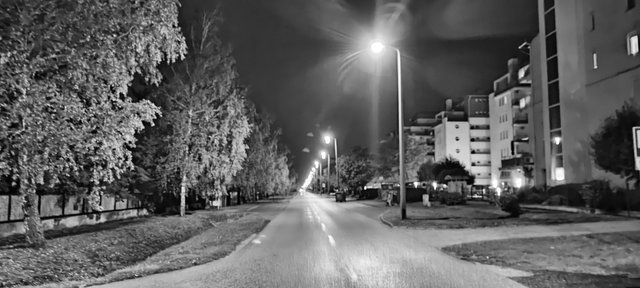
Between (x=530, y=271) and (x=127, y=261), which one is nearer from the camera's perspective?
(x=530, y=271)

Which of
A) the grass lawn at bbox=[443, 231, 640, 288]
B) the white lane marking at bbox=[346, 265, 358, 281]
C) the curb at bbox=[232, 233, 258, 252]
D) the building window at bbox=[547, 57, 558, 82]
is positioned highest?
the building window at bbox=[547, 57, 558, 82]

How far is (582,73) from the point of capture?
5388cm

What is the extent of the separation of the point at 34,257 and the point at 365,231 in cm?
1314

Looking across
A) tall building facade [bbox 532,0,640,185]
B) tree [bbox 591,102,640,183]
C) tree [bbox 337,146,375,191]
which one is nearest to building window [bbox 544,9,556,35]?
tall building facade [bbox 532,0,640,185]

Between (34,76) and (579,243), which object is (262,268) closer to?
(34,76)

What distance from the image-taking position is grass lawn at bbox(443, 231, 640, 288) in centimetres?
992

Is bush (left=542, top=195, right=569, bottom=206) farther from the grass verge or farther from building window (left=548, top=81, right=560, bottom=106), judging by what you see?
the grass verge

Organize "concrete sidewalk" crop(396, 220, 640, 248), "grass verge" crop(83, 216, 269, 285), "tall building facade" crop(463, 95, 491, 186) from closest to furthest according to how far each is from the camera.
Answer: "grass verge" crop(83, 216, 269, 285)
"concrete sidewalk" crop(396, 220, 640, 248)
"tall building facade" crop(463, 95, 491, 186)

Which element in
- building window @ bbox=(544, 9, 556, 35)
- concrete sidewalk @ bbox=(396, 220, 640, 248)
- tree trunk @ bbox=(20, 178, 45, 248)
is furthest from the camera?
building window @ bbox=(544, 9, 556, 35)

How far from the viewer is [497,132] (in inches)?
4040

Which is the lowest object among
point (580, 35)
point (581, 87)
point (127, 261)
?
point (127, 261)

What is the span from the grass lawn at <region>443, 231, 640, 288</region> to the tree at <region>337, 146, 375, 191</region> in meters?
58.5

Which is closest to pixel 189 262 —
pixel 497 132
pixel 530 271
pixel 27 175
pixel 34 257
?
pixel 34 257

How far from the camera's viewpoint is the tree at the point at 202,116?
2636 cm
